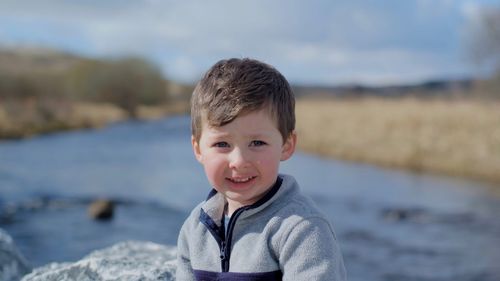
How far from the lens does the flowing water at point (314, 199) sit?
10.4m

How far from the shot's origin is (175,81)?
90.5m

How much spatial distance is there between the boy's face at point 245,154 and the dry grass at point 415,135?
17261 mm

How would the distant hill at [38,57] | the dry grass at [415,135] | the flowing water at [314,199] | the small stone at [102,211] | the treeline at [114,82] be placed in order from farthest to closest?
the distant hill at [38,57]
the treeline at [114,82]
the dry grass at [415,135]
the small stone at [102,211]
the flowing water at [314,199]

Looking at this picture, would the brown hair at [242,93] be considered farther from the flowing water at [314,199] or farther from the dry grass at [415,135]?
the dry grass at [415,135]

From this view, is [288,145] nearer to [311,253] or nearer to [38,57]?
[311,253]

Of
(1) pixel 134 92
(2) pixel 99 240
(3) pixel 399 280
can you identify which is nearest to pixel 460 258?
(3) pixel 399 280

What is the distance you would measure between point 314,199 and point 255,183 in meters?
13.3

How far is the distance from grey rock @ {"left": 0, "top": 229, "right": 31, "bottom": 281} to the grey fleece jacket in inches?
→ 66.3

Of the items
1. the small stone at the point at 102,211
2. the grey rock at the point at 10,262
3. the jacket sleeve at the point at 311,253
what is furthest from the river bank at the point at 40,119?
the jacket sleeve at the point at 311,253

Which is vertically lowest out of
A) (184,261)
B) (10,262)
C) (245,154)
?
(10,262)

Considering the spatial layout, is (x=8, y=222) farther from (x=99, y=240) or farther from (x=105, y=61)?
(x=105, y=61)

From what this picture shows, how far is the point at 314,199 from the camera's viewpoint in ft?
51.5

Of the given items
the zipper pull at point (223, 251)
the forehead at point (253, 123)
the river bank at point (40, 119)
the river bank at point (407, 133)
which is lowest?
the river bank at point (40, 119)

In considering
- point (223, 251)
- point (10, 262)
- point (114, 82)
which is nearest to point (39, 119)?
point (114, 82)
